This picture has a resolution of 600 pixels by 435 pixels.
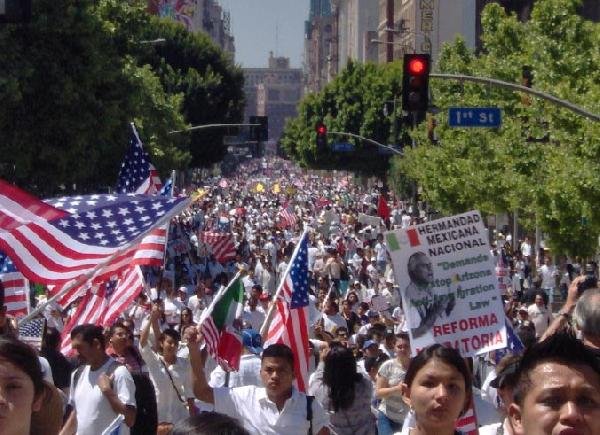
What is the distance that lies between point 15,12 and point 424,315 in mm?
4800

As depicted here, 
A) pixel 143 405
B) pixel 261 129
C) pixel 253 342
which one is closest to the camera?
pixel 143 405

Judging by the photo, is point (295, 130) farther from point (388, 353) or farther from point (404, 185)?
point (388, 353)

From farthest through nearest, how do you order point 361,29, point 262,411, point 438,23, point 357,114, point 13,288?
point 361,29, point 438,23, point 357,114, point 13,288, point 262,411

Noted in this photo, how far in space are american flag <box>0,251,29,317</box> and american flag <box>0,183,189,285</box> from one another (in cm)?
167

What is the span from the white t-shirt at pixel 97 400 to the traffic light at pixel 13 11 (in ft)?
12.9

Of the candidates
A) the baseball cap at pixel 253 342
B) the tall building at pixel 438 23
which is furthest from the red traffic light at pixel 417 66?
the tall building at pixel 438 23

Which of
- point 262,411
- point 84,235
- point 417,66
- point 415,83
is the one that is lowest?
point 262,411

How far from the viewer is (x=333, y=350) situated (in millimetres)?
10039

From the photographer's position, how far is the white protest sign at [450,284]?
893cm

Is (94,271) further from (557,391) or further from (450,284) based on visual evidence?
(557,391)

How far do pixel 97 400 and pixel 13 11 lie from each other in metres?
4.19

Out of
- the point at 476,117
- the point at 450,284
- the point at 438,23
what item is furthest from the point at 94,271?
the point at 438,23

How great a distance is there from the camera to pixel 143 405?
30.4 ft

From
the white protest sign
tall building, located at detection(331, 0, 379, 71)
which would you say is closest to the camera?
the white protest sign
